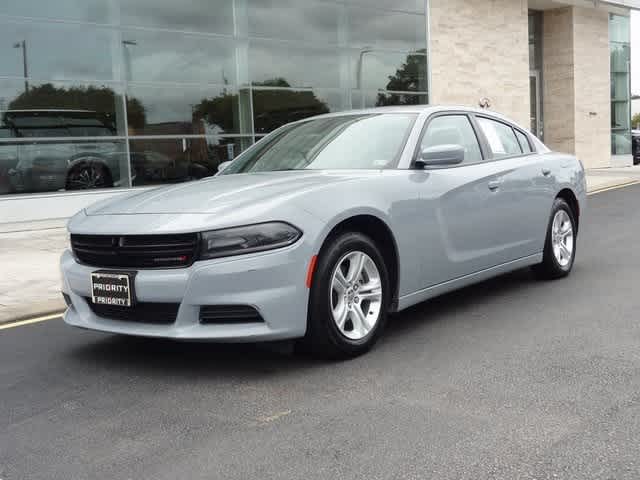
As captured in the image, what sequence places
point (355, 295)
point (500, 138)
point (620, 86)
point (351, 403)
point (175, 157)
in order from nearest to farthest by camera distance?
point (351, 403)
point (355, 295)
point (500, 138)
point (175, 157)
point (620, 86)

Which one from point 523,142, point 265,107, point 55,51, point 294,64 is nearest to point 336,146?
point 523,142

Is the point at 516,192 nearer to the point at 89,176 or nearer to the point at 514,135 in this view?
the point at 514,135

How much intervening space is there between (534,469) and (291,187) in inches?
87.6

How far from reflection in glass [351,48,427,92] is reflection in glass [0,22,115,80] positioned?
7.05m

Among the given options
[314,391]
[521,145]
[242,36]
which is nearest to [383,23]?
[242,36]

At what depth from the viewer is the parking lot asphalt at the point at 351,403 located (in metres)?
3.14

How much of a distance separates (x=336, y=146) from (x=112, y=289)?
1949mm

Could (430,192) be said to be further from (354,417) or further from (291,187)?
(354,417)

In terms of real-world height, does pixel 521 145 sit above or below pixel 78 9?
below

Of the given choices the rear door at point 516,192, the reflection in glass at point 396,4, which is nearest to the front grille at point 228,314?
the rear door at point 516,192

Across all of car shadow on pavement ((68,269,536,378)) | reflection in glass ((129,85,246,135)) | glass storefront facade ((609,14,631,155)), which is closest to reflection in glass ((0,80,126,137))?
reflection in glass ((129,85,246,135))

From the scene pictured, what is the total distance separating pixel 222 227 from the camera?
13.5 ft

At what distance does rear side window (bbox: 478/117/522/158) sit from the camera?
20.5 ft

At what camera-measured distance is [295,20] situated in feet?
62.7
